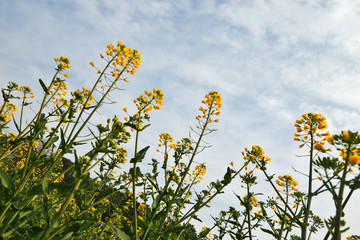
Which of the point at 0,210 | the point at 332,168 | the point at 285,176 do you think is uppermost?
the point at 285,176

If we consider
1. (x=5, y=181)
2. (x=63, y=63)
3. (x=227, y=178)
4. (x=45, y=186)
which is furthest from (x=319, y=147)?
(x=63, y=63)

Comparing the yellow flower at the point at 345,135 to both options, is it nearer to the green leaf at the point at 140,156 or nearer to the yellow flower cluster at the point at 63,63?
the green leaf at the point at 140,156

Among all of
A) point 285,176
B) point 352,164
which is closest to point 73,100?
point 352,164

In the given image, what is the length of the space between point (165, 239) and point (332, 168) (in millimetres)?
1623

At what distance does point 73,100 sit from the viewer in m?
3.12

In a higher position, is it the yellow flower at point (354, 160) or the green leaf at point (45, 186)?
the yellow flower at point (354, 160)

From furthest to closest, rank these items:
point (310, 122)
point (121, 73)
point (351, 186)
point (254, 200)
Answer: point (254, 200) → point (121, 73) → point (310, 122) → point (351, 186)

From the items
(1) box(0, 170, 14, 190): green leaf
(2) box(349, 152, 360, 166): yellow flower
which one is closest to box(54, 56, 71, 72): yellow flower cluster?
(1) box(0, 170, 14, 190): green leaf

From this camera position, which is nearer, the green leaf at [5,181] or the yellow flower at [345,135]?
the yellow flower at [345,135]

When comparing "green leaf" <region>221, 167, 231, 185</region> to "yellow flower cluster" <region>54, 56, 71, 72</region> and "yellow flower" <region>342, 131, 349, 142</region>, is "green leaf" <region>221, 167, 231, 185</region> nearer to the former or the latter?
"yellow flower" <region>342, 131, 349, 142</region>

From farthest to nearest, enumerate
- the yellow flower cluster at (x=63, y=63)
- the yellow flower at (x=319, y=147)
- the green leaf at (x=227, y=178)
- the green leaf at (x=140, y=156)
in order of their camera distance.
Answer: the yellow flower cluster at (x=63, y=63) → the green leaf at (x=227, y=178) → the green leaf at (x=140, y=156) → the yellow flower at (x=319, y=147)

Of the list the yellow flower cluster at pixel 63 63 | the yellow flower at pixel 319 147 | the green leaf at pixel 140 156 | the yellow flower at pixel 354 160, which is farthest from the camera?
the yellow flower cluster at pixel 63 63

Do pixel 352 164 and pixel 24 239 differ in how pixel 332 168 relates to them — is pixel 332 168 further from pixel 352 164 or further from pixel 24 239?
pixel 24 239

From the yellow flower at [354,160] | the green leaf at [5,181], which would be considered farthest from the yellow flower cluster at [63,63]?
the yellow flower at [354,160]
